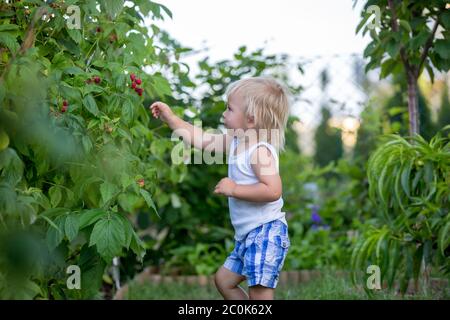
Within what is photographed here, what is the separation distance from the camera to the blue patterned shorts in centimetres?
224

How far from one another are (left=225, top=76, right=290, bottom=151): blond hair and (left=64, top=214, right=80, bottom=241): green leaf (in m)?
0.78

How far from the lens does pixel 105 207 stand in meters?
2.01

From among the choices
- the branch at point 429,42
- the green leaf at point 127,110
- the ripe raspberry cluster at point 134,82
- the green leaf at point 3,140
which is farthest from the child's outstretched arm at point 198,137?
the branch at point 429,42

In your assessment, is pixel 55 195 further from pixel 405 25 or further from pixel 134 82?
pixel 405 25

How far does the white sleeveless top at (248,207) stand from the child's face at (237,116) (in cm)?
10

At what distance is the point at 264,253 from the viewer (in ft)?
7.42

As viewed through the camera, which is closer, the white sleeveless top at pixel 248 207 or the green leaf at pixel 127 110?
the green leaf at pixel 127 110

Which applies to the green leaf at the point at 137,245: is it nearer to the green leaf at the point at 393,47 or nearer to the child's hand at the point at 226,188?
the child's hand at the point at 226,188

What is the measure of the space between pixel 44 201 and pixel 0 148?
13.7 inches

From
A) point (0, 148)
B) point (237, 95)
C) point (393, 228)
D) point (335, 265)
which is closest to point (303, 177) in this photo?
point (335, 265)

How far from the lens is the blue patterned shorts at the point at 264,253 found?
2244 mm
